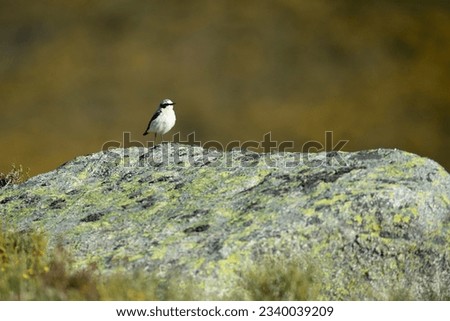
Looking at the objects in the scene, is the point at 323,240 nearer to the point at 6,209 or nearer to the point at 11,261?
the point at 11,261

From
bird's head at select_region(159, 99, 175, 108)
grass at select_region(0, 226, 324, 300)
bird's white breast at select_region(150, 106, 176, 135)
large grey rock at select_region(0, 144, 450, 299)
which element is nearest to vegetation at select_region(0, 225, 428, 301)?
grass at select_region(0, 226, 324, 300)

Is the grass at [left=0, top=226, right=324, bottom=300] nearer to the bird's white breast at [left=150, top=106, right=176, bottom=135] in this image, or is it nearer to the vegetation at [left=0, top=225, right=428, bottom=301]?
the vegetation at [left=0, top=225, right=428, bottom=301]

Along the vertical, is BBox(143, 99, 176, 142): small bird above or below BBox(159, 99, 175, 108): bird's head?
below

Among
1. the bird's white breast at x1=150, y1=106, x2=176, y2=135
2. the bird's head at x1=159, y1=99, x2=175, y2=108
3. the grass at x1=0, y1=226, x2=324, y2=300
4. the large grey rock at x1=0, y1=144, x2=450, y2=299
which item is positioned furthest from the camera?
the bird's head at x1=159, y1=99, x2=175, y2=108

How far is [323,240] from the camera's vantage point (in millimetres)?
9984

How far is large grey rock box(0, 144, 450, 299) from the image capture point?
A: 990cm

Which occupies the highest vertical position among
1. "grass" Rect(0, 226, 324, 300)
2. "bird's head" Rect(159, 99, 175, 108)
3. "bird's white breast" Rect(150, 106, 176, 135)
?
"bird's head" Rect(159, 99, 175, 108)

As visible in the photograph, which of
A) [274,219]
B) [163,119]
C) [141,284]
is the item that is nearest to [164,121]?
[163,119]

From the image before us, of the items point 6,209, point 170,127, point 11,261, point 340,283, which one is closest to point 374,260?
point 340,283

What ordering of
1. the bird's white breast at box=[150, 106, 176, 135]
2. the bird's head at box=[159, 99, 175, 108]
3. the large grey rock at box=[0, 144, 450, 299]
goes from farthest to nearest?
1. the bird's head at box=[159, 99, 175, 108]
2. the bird's white breast at box=[150, 106, 176, 135]
3. the large grey rock at box=[0, 144, 450, 299]

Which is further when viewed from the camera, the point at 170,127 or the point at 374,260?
the point at 170,127

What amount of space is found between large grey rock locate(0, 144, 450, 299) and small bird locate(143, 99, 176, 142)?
5105mm
